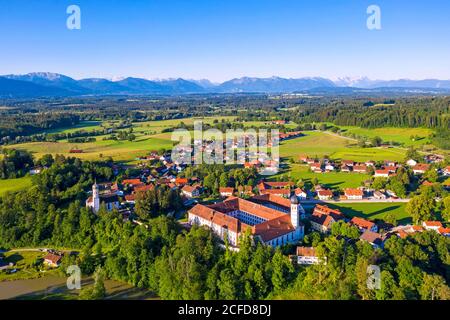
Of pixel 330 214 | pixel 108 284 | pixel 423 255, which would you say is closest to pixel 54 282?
pixel 108 284

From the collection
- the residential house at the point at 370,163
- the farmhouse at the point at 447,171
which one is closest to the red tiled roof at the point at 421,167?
the farmhouse at the point at 447,171

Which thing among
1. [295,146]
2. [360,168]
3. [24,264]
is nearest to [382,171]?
[360,168]

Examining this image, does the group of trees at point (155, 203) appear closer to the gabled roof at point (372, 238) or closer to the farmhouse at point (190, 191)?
the farmhouse at point (190, 191)

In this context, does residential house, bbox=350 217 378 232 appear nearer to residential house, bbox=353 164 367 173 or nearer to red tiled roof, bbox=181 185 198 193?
red tiled roof, bbox=181 185 198 193

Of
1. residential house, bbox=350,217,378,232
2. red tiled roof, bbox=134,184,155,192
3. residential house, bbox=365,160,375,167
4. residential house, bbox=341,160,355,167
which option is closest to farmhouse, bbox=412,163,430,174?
residential house, bbox=365,160,375,167

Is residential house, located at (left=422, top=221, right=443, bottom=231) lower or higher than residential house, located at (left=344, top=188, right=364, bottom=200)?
lower

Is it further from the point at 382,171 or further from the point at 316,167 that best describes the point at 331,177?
the point at 382,171
